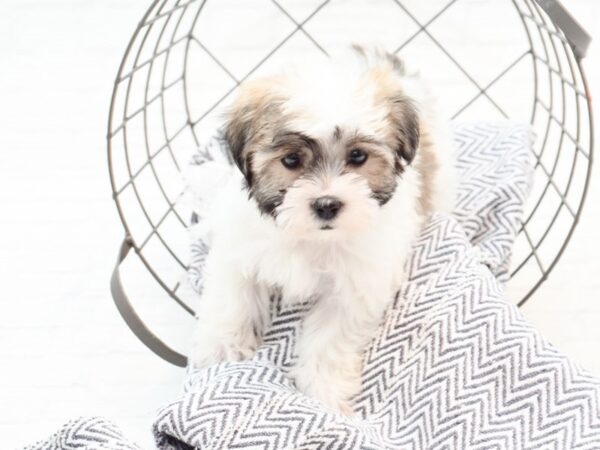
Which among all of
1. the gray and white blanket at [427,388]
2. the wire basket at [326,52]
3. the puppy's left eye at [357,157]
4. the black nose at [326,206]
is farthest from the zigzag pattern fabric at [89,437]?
the wire basket at [326,52]

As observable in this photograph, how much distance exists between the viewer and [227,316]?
99.2 inches

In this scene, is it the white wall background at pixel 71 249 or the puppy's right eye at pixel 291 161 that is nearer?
the puppy's right eye at pixel 291 161

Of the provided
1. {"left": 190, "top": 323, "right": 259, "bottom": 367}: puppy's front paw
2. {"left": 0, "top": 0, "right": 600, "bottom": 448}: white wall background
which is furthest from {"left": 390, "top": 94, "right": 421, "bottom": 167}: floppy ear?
{"left": 0, "top": 0, "right": 600, "bottom": 448}: white wall background

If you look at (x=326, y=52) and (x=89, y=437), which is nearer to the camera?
(x=89, y=437)

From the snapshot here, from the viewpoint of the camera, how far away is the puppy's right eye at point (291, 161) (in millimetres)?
2039

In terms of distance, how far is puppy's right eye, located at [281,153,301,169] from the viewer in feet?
6.69

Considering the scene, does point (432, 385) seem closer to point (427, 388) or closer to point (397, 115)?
point (427, 388)

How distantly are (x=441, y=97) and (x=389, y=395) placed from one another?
5.64ft

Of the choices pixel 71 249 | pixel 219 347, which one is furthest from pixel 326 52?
pixel 219 347

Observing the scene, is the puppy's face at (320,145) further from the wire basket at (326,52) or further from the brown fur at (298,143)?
the wire basket at (326,52)

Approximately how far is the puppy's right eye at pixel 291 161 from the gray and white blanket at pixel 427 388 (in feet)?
1.87

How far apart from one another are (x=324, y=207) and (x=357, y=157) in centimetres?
13

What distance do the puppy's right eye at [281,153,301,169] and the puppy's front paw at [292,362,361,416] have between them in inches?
24.9

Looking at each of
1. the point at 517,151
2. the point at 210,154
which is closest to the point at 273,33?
the point at 210,154
